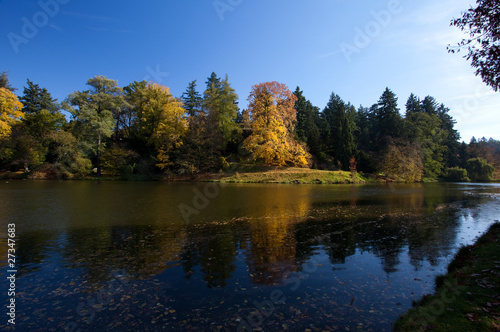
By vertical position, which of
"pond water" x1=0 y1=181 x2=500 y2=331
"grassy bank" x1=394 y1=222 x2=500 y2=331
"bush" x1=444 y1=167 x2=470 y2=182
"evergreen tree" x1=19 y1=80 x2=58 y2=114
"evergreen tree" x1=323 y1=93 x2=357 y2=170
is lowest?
"pond water" x1=0 y1=181 x2=500 y2=331

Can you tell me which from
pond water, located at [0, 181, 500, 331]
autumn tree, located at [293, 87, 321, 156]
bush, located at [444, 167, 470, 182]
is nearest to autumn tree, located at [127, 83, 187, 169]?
autumn tree, located at [293, 87, 321, 156]

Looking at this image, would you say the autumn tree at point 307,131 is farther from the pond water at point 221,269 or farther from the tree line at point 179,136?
the pond water at point 221,269

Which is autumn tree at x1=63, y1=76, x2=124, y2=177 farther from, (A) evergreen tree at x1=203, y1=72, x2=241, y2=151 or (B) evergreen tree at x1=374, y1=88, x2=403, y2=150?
(B) evergreen tree at x1=374, y1=88, x2=403, y2=150

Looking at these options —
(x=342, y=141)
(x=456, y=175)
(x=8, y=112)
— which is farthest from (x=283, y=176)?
(x=456, y=175)

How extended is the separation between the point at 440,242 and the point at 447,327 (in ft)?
24.8

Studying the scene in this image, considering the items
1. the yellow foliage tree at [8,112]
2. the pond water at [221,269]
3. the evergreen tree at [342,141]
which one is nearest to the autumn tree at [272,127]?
the evergreen tree at [342,141]

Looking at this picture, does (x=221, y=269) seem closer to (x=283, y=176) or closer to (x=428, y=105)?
(x=283, y=176)

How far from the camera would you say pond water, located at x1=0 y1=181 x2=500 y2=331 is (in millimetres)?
4793

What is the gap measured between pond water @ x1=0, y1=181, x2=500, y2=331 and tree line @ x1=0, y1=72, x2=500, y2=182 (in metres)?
32.2

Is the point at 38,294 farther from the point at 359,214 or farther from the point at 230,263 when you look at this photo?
the point at 359,214

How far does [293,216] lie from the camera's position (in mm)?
14977

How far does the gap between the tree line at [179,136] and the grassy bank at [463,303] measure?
3730 cm

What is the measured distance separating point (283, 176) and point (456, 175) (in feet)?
171

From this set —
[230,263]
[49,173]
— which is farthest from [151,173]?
[230,263]
